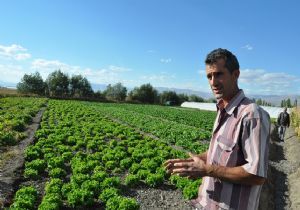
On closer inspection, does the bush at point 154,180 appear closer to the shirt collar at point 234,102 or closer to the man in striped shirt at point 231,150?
the man in striped shirt at point 231,150

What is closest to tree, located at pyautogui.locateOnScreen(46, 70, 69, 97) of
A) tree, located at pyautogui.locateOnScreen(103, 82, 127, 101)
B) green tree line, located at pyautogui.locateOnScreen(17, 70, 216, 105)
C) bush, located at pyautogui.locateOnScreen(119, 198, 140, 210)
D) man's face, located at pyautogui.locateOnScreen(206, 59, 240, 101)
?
green tree line, located at pyautogui.locateOnScreen(17, 70, 216, 105)

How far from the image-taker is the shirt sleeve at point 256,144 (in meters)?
2.93

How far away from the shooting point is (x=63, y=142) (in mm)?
18797

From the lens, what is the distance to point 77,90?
105 m

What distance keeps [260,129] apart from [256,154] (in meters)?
0.22

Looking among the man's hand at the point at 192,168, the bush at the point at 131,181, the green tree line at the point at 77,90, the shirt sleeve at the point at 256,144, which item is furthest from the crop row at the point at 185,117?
the green tree line at the point at 77,90

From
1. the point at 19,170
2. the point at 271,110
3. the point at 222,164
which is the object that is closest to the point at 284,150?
the point at 19,170

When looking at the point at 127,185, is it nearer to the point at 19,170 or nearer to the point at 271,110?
the point at 19,170

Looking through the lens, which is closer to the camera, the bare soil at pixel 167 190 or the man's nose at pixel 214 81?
the man's nose at pixel 214 81

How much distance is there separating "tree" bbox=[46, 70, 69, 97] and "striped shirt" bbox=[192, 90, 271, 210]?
10014 centimetres

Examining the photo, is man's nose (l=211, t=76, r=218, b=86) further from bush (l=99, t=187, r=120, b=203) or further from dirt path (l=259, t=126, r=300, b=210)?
dirt path (l=259, t=126, r=300, b=210)

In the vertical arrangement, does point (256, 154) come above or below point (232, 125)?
below

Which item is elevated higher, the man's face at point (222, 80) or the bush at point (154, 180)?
the man's face at point (222, 80)

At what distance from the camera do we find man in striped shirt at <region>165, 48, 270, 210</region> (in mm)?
2967
